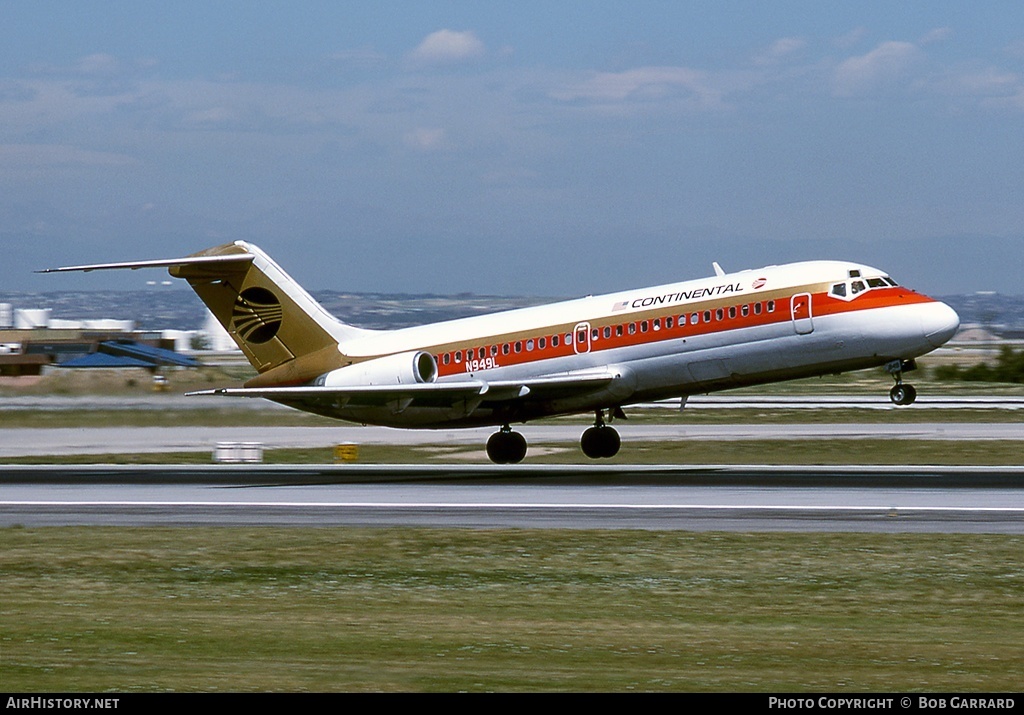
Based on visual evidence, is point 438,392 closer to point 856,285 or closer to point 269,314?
point 269,314

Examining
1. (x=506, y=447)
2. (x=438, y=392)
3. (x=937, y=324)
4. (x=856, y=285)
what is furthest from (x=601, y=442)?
(x=937, y=324)

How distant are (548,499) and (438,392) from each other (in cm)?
924

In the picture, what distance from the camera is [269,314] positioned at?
41406mm

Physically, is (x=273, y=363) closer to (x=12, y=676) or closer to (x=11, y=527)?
(x=11, y=527)

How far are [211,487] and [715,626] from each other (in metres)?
20.2

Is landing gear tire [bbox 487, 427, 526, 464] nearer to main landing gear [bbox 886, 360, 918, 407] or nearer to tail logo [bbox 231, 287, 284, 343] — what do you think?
tail logo [bbox 231, 287, 284, 343]

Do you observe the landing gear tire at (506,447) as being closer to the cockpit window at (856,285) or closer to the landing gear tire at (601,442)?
the landing gear tire at (601,442)

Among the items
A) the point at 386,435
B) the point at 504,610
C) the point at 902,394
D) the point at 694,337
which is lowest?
the point at 504,610

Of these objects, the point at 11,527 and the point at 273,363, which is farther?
the point at 273,363

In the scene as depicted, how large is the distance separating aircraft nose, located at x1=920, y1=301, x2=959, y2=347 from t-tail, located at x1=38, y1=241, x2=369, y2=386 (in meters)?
16.1

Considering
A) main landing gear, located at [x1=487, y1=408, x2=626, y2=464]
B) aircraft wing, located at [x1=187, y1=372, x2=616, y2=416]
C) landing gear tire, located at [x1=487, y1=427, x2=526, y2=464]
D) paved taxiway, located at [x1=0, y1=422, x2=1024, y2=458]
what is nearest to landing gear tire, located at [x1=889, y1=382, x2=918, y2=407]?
aircraft wing, located at [x1=187, y1=372, x2=616, y2=416]

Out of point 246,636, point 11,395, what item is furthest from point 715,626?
point 11,395

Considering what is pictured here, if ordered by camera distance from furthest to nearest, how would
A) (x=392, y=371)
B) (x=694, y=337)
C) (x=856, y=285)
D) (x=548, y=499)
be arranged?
(x=392, y=371) → (x=694, y=337) → (x=856, y=285) → (x=548, y=499)
